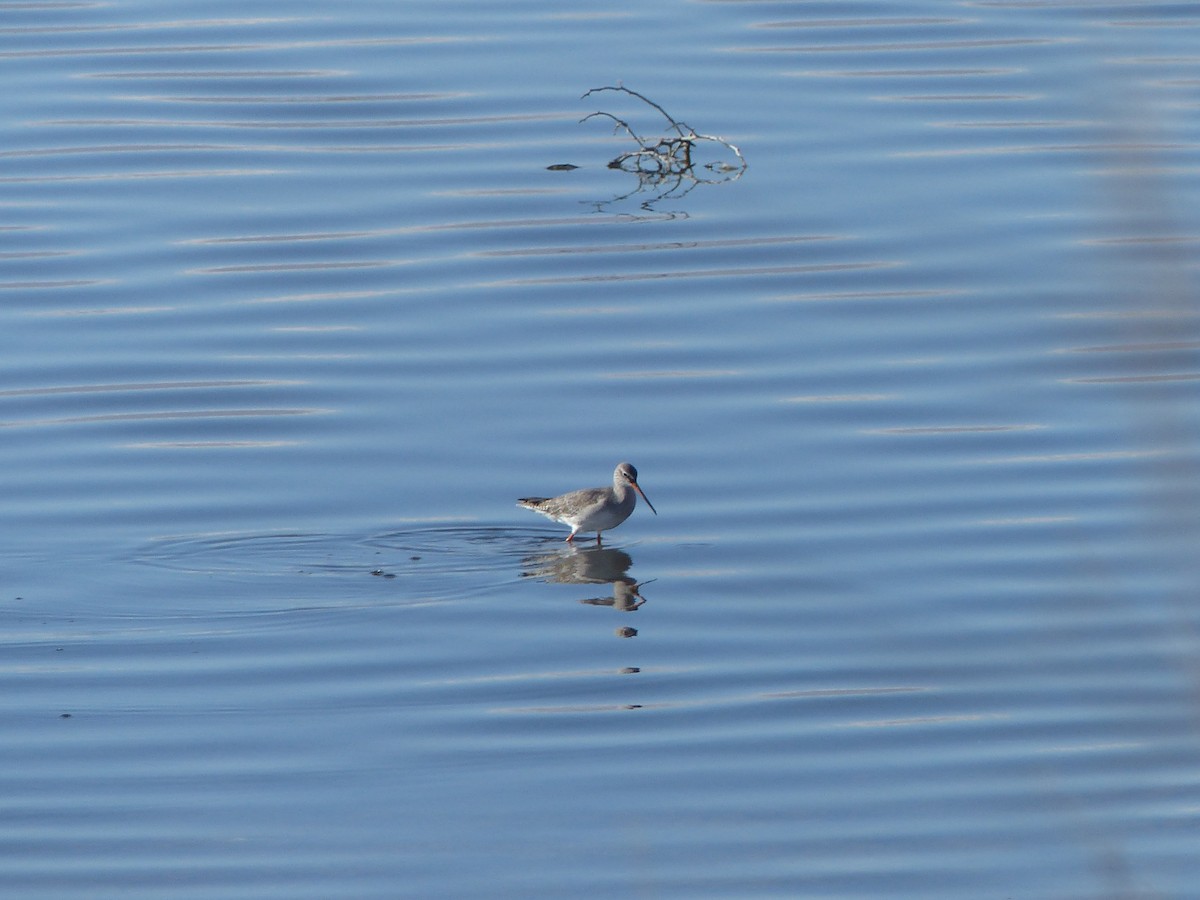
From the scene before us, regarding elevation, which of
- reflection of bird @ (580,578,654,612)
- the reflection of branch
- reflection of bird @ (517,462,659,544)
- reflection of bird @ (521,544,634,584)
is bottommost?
reflection of bird @ (580,578,654,612)

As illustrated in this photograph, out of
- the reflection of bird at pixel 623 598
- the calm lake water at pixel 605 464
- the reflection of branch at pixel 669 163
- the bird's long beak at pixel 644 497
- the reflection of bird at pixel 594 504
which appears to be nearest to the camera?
the calm lake water at pixel 605 464

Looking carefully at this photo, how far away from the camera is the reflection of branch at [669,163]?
15406mm

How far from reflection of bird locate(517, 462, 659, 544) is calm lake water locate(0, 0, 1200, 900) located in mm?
160

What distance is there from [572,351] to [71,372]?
310cm

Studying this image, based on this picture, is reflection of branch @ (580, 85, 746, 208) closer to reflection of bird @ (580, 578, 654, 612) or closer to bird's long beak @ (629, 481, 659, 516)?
bird's long beak @ (629, 481, 659, 516)

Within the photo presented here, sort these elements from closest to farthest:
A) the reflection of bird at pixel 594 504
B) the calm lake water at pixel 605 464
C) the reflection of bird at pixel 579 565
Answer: the calm lake water at pixel 605 464, the reflection of bird at pixel 579 565, the reflection of bird at pixel 594 504

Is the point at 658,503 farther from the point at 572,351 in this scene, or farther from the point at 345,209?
the point at 345,209

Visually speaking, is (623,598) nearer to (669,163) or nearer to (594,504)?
(594,504)

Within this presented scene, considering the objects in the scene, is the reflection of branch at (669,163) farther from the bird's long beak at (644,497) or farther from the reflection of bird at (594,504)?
the reflection of bird at (594,504)

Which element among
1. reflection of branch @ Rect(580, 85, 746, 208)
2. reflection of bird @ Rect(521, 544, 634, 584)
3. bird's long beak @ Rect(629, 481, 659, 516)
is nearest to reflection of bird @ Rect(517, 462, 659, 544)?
bird's long beak @ Rect(629, 481, 659, 516)

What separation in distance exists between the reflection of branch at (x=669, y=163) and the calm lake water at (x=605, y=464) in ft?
0.31

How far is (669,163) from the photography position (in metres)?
15.8

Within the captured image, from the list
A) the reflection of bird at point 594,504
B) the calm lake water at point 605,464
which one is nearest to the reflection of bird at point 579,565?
the calm lake water at point 605,464

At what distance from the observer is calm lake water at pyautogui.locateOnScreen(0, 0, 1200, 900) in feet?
21.9
